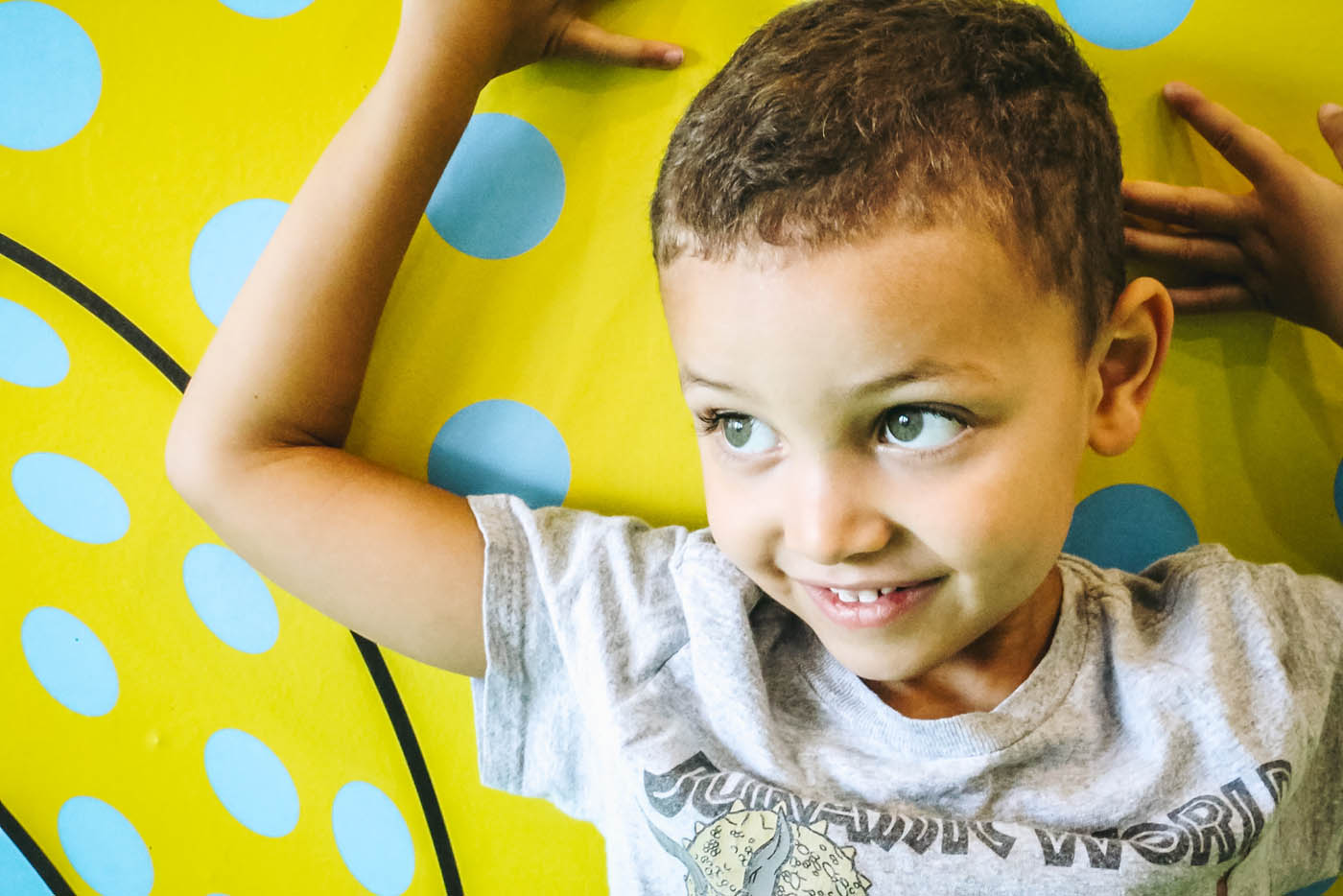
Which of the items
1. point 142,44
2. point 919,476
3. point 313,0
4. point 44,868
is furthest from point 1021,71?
point 44,868

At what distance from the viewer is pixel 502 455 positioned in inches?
27.7

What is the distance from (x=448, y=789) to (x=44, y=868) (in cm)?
53

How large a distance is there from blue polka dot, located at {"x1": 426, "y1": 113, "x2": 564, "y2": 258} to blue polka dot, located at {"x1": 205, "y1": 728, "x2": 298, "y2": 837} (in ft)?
1.64

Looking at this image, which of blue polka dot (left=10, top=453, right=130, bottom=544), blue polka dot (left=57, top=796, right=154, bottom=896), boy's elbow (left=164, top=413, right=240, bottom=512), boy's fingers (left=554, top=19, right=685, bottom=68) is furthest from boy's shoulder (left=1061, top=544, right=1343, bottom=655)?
blue polka dot (left=57, top=796, right=154, bottom=896)

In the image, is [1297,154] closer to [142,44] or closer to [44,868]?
[142,44]

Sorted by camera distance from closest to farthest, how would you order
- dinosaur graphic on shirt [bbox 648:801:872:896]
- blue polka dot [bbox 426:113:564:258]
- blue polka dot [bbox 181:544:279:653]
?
dinosaur graphic on shirt [bbox 648:801:872:896] < blue polka dot [bbox 426:113:564:258] < blue polka dot [bbox 181:544:279:653]

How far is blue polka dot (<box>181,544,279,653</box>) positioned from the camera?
0.76 meters

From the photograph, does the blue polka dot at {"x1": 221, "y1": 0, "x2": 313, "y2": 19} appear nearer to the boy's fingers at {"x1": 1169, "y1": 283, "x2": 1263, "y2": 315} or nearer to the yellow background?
the yellow background

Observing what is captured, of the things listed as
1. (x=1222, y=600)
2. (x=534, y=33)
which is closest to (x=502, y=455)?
(x=534, y=33)

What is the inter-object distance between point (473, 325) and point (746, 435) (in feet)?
0.89

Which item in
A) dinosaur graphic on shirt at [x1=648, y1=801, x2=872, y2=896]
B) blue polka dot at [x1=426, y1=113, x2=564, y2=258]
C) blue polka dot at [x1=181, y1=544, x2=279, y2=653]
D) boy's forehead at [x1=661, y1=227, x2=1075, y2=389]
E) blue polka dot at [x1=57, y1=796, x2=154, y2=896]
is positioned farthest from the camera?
blue polka dot at [x1=57, y1=796, x2=154, y2=896]

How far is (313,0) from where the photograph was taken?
0.66 m

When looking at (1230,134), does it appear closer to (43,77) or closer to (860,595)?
(860,595)

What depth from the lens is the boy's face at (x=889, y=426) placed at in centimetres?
44
